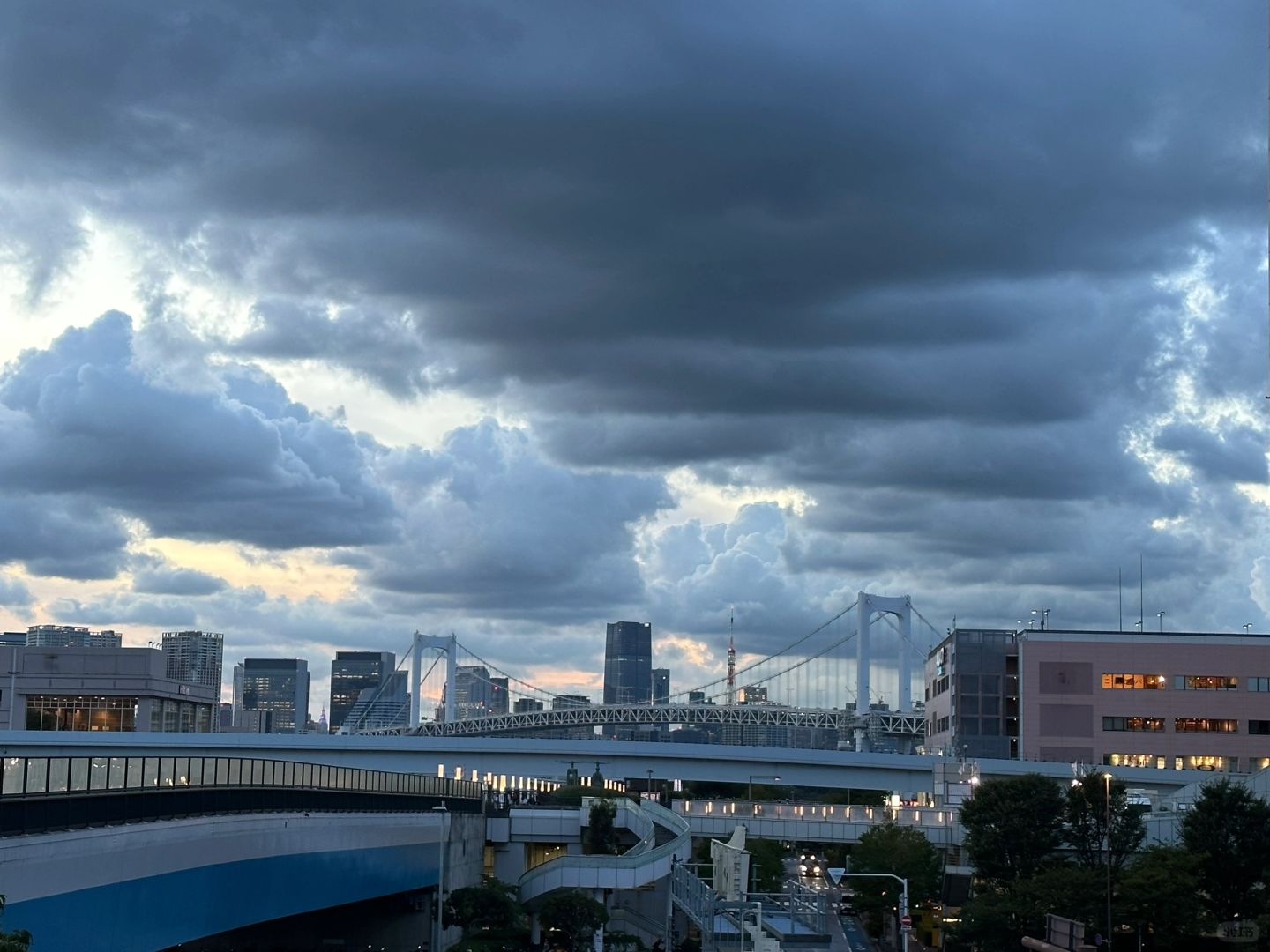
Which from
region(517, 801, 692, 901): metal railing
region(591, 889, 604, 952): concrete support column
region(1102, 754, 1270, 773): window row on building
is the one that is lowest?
region(591, 889, 604, 952): concrete support column

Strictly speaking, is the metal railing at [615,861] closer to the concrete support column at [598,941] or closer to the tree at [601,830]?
the concrete support column at [598,941]

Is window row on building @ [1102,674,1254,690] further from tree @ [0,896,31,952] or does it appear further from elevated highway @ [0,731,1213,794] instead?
tree @ [0,896,31,952]

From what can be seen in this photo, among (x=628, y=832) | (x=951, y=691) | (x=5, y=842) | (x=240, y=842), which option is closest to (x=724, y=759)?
(x=951, y=691)

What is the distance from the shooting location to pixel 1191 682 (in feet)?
497

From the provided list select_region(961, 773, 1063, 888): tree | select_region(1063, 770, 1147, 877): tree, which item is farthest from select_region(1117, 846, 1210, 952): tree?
select_region(961, 773, 1063, 888): tree

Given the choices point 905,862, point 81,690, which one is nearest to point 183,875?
point 905,862

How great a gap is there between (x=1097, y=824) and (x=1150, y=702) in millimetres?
78476

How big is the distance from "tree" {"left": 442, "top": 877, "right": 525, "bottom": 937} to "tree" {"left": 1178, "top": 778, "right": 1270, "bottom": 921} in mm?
30309

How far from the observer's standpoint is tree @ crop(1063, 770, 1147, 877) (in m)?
75.9

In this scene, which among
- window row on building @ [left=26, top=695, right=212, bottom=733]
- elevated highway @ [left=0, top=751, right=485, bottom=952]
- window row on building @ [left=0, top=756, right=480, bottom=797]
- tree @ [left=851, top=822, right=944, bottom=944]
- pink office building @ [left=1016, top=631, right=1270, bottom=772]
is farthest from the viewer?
window row on building @ [left=26, top=695, right=212, bottom=733]

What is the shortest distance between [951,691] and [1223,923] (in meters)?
100

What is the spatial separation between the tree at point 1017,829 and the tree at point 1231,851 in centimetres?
741

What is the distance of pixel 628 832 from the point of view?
329ft

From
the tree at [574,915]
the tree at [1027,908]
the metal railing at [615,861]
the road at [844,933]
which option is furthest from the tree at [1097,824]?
the tree at [574,915]
